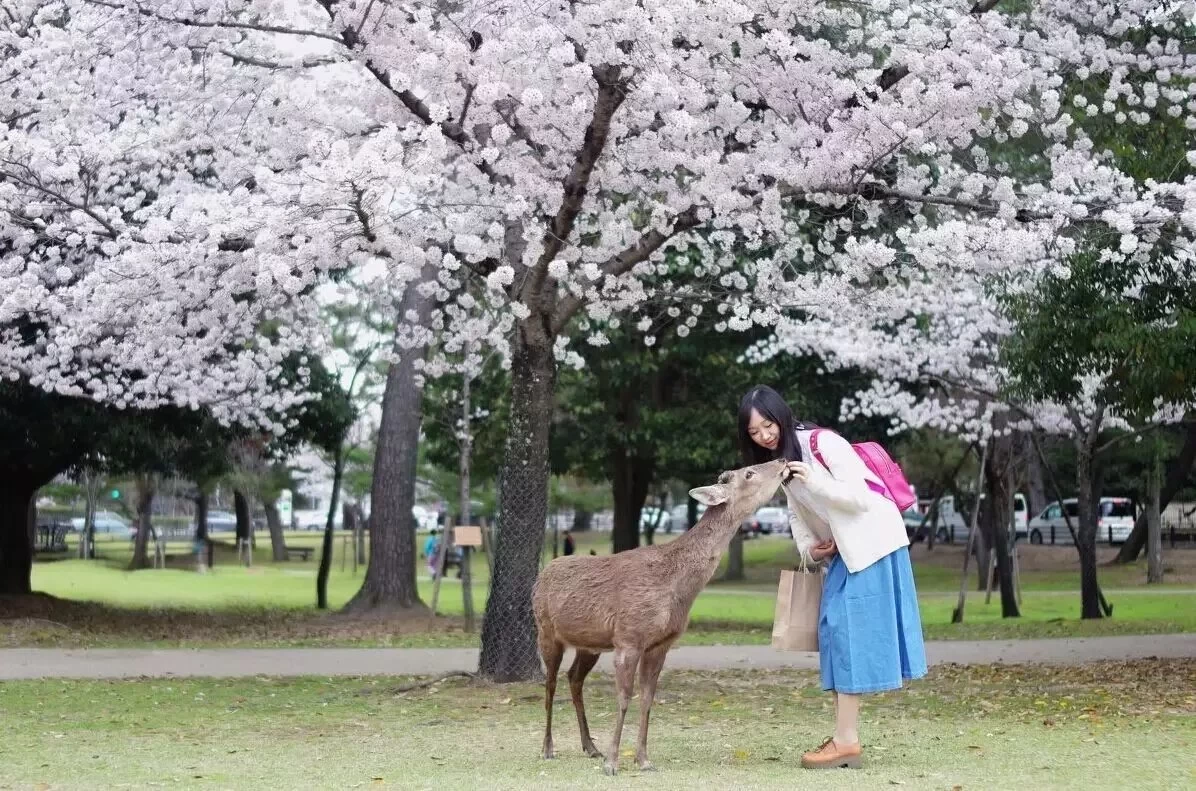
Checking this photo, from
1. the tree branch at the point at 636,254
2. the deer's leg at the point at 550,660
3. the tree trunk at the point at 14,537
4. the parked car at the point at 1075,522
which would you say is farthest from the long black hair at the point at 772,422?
the parked car at the point at 1075,522

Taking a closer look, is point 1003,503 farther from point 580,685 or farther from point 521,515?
point 580,685

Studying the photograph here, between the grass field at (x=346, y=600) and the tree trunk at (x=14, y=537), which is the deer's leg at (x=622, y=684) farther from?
the tree trunk at (x=14, y=537)

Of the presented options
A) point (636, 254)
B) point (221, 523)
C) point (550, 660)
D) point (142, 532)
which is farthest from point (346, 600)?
point (221, 523)

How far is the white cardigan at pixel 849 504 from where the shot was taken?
6.74m

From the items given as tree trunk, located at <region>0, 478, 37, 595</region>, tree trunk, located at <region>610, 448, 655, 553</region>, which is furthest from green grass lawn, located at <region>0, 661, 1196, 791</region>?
tree trunk, located at <region>610, 448, 655, 553</region>

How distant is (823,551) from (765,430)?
0.65 m

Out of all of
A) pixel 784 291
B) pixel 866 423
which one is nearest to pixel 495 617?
pixel 784 291

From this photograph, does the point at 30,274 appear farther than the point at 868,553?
Yes

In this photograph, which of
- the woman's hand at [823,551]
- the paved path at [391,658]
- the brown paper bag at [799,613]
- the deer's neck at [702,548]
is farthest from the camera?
the paved path at [391,658]

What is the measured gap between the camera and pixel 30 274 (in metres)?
13.2

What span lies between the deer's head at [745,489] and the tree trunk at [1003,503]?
55.7 feet

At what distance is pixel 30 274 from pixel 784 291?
21.8 feet

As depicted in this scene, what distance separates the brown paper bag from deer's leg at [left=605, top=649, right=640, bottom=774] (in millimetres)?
744

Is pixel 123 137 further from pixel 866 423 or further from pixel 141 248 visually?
pixel 866 423
